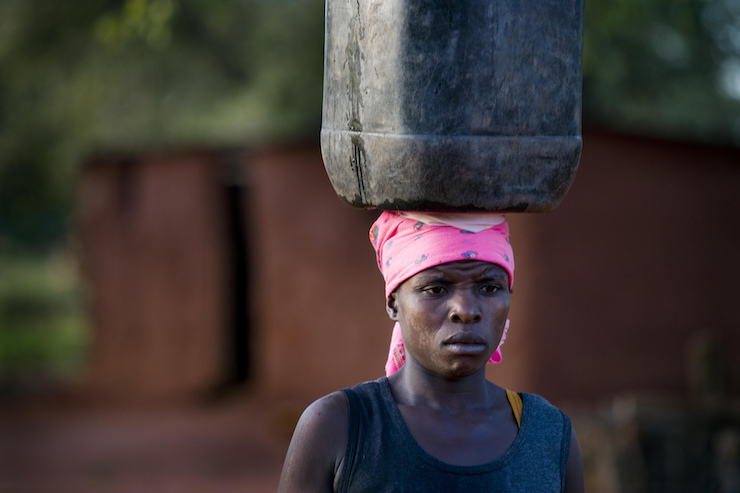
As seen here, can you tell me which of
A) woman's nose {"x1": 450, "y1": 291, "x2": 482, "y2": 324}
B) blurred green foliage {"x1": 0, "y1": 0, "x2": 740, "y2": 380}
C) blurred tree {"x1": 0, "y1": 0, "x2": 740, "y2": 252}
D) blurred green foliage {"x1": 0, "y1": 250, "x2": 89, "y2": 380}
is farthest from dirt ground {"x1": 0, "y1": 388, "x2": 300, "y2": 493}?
woman's nose {"x1": 450, "y1": 291, "x2": 482, "y2": 324}

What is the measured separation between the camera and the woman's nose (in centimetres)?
205

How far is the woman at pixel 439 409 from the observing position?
203 centimetres

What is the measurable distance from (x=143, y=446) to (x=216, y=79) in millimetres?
5724

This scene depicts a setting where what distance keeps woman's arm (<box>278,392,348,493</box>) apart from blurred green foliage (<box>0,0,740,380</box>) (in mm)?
4907

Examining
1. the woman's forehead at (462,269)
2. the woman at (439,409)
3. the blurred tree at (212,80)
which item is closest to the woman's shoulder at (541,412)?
the woman at (439,409)

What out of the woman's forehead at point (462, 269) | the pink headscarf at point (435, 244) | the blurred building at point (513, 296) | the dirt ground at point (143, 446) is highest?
the pink headscarf at point (435, 244)

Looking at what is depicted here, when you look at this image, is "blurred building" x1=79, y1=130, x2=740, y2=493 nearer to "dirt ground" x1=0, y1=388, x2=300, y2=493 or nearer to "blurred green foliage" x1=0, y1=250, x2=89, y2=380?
"dirt ground" x1=0, y1=388, x2=300, y2=493

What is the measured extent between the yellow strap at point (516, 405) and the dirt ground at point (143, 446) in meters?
6.27

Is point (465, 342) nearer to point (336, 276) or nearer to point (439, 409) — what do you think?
point (439, 409)

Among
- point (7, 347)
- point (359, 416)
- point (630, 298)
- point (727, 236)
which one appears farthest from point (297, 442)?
point (7, 347)

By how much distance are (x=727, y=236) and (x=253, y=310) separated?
5.27m

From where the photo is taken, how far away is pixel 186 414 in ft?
35.3

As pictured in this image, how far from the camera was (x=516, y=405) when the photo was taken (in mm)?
2232

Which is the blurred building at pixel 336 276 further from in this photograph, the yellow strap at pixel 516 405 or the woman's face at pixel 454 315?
the woman's face at pixel 454 315
